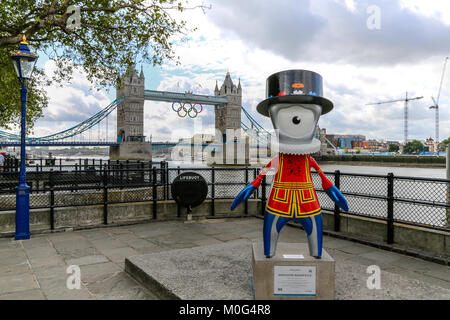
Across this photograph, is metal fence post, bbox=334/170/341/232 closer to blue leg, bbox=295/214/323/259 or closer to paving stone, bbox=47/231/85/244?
blue leg, bbox=295/214/323/259

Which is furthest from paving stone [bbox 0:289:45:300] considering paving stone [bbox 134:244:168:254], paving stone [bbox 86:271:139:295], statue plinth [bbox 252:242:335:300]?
statue plinth [bbox 252:242:335:300]

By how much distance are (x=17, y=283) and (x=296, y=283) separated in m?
3.02

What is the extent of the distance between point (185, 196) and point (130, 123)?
64326 millimetres

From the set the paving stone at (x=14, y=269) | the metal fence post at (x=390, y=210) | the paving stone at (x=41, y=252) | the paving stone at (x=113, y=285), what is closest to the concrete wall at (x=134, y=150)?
the paving stone at (x=41, y=252)

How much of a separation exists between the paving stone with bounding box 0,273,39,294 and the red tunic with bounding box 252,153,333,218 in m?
2.72

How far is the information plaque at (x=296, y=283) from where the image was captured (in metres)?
2.97

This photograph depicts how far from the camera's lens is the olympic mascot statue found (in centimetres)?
308

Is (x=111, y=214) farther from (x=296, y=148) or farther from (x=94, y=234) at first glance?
(x=296, y=148)

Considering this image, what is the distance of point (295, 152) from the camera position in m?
3.04

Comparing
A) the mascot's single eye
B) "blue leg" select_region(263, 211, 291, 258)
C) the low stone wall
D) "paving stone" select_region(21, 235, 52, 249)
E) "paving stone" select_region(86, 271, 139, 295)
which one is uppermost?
the mascot's single eye

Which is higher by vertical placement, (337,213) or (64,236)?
(337,213)

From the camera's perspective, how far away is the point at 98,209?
700 cm

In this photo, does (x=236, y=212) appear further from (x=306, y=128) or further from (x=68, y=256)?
(x=306, y=128)

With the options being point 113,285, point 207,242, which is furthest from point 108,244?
point 113,285
